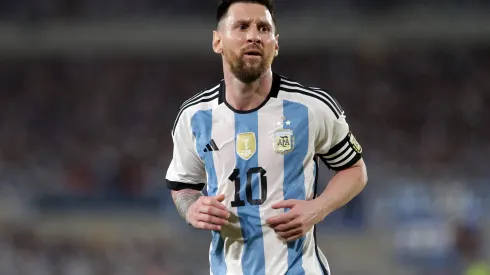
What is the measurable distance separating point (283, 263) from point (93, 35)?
1469 centimetres

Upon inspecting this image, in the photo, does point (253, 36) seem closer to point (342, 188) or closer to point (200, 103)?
point (200, 103)

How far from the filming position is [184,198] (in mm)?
3578

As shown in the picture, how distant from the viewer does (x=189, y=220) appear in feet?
11.0

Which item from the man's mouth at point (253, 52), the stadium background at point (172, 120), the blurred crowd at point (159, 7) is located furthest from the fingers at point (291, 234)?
the blurred crowd at point (159, 7)

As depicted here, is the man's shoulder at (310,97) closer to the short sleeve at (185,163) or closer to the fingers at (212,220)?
the short sleeve at (185,163)

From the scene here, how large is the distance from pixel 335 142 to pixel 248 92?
40 centimetres

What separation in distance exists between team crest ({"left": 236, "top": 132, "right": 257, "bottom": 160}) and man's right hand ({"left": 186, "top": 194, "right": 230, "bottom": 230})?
0.22 meters

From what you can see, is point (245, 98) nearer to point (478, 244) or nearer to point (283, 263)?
point (283, 263)

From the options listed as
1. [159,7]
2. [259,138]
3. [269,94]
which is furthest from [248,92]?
[159,7]

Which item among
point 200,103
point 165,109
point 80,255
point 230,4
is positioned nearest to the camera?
point 230,4

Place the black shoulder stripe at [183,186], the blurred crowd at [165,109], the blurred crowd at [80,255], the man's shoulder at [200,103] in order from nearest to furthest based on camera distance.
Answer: the man's shoulder at [200,103], the black shoulder stripe at [183,186], the blurred crowd at [80,255], the blurred crowd at [165,109]

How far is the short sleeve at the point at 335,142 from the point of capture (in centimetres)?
337

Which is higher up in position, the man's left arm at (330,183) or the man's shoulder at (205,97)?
the man's shoulder at (205,97)

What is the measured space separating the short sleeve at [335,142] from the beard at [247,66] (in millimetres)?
282
